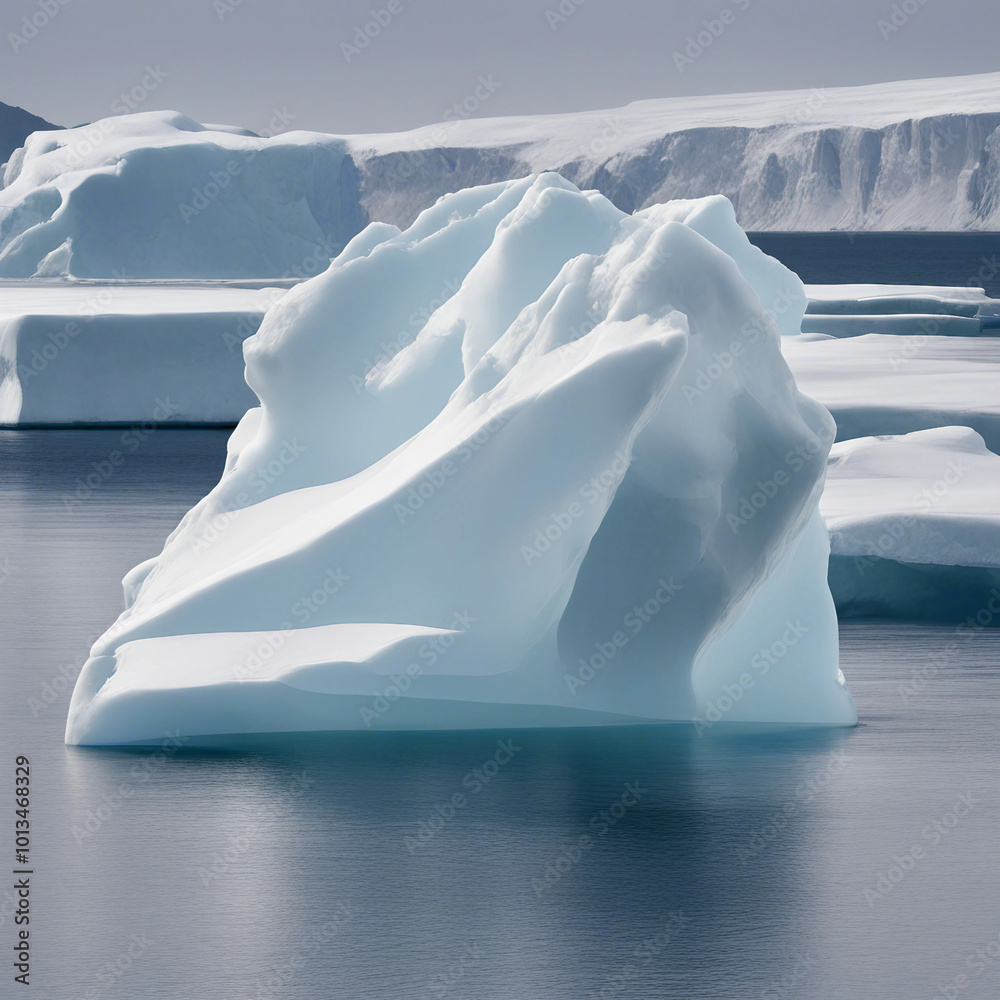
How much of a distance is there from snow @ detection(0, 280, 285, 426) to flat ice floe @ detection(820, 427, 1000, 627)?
10.3 meters

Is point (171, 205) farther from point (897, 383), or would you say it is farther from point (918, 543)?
point (918, 543)

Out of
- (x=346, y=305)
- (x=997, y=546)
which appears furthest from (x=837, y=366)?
(x=346, y=305)

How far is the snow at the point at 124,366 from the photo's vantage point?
19.2 meters

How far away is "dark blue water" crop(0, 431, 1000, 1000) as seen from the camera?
4.30 metres

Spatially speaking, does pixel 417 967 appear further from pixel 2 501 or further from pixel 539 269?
pixel 2 501

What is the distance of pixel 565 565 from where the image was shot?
21.0 ft

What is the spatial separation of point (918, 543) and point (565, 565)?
3589 millimetres

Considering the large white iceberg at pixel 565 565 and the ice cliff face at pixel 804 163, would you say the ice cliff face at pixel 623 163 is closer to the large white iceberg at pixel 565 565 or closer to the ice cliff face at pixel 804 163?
the ice cliff face at pixel 804 163

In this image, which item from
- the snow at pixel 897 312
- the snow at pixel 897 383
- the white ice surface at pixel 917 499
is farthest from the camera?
the snow at pixel 897 312

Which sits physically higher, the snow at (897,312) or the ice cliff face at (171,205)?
the ice cliff face at (171,205)

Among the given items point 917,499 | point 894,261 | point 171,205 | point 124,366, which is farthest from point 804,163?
point 917,499

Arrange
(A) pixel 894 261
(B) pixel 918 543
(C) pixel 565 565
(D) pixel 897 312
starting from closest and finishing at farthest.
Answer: (C) pixel 565 565 → (B) pixel 918 543 → (D) pixel 897 312 → (A) pixel 894 261

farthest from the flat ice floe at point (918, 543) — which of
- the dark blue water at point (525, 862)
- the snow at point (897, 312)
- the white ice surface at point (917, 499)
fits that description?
the snow at point (897, 312)

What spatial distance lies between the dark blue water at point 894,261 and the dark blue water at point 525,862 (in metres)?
40.4
